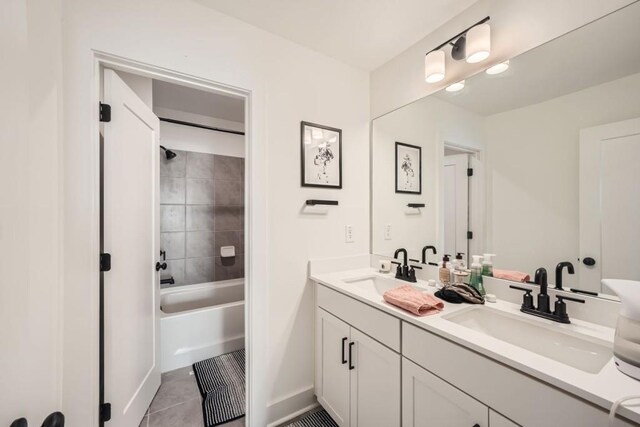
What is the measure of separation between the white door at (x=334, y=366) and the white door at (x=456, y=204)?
817 millimetres

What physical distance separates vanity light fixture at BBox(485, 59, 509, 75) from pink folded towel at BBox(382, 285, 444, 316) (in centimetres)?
118

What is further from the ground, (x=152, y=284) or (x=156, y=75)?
(x=156, y=75)

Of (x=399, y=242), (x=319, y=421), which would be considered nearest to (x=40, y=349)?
(x=319, y=421)

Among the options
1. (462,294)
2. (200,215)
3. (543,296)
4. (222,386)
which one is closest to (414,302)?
(462,294)

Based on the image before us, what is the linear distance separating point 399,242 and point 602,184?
107 cm

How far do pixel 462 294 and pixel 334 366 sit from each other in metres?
0.85

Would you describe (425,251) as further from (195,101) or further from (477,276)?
(195,101)

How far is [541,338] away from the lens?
38.7 inches

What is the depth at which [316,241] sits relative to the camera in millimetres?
1767

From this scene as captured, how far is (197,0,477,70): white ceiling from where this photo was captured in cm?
136

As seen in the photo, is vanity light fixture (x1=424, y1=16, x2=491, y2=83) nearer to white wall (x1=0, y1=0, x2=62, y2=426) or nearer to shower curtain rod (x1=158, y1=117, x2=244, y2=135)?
white wall (x1=0, y1=0, x2=62, y2=426)

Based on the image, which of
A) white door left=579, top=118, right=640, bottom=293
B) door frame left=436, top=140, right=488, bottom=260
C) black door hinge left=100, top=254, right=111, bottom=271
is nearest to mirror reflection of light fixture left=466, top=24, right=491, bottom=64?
door frame left=436, top=140, right=488, bottom=260

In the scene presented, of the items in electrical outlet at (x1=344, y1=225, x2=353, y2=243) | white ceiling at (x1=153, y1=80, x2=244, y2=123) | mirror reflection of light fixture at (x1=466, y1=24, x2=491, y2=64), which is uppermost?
white ceiling at (x1=153, y1=80, x2=244, y2=123)

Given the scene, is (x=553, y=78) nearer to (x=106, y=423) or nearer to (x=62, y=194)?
(x=62, y=194)
